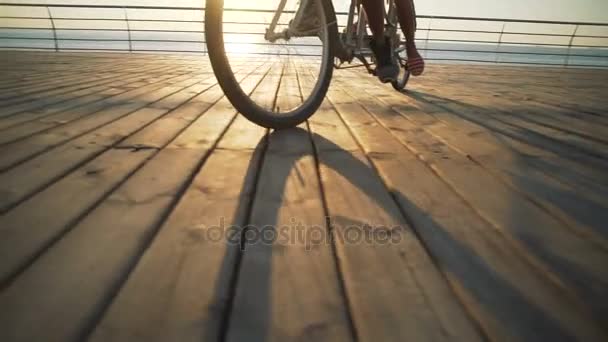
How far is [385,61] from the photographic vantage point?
2.29 meters

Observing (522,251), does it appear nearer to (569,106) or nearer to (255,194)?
(255,194)

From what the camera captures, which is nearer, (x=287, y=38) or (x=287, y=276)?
(x=287, y=276)

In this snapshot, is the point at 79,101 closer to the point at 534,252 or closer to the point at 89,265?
the point at 89,265

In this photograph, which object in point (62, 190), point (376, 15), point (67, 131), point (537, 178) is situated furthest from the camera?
point (376, 15)

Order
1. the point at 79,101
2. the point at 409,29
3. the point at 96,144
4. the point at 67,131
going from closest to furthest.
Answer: the point at 96,144
the point at 67,131
the point at 79,101
the point at 409,29

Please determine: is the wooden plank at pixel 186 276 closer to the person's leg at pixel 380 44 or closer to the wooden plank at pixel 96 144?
the wooden plank at pixel 96 144

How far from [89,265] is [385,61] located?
6.69 ft

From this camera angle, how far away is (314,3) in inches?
70.6

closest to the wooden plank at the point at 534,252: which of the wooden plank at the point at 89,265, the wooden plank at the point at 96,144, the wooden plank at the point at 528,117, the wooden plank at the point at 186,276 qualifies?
the wooden plank at the point at 186,276

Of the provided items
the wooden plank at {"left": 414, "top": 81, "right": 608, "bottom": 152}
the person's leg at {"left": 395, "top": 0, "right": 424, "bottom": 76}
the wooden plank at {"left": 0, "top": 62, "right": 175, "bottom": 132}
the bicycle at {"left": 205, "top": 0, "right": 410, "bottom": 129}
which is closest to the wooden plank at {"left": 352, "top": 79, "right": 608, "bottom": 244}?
the wooden plank at {"left": 414, "top": 81, "right": 608, "bottom": 152}

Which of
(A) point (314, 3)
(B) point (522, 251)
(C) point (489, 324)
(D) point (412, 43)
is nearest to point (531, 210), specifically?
(B) point (522, 251)

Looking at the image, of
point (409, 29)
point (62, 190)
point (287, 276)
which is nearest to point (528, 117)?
point (409, 29)

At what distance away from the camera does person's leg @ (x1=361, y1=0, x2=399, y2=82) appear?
211 centimetres

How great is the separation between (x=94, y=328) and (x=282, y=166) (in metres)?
0.80
